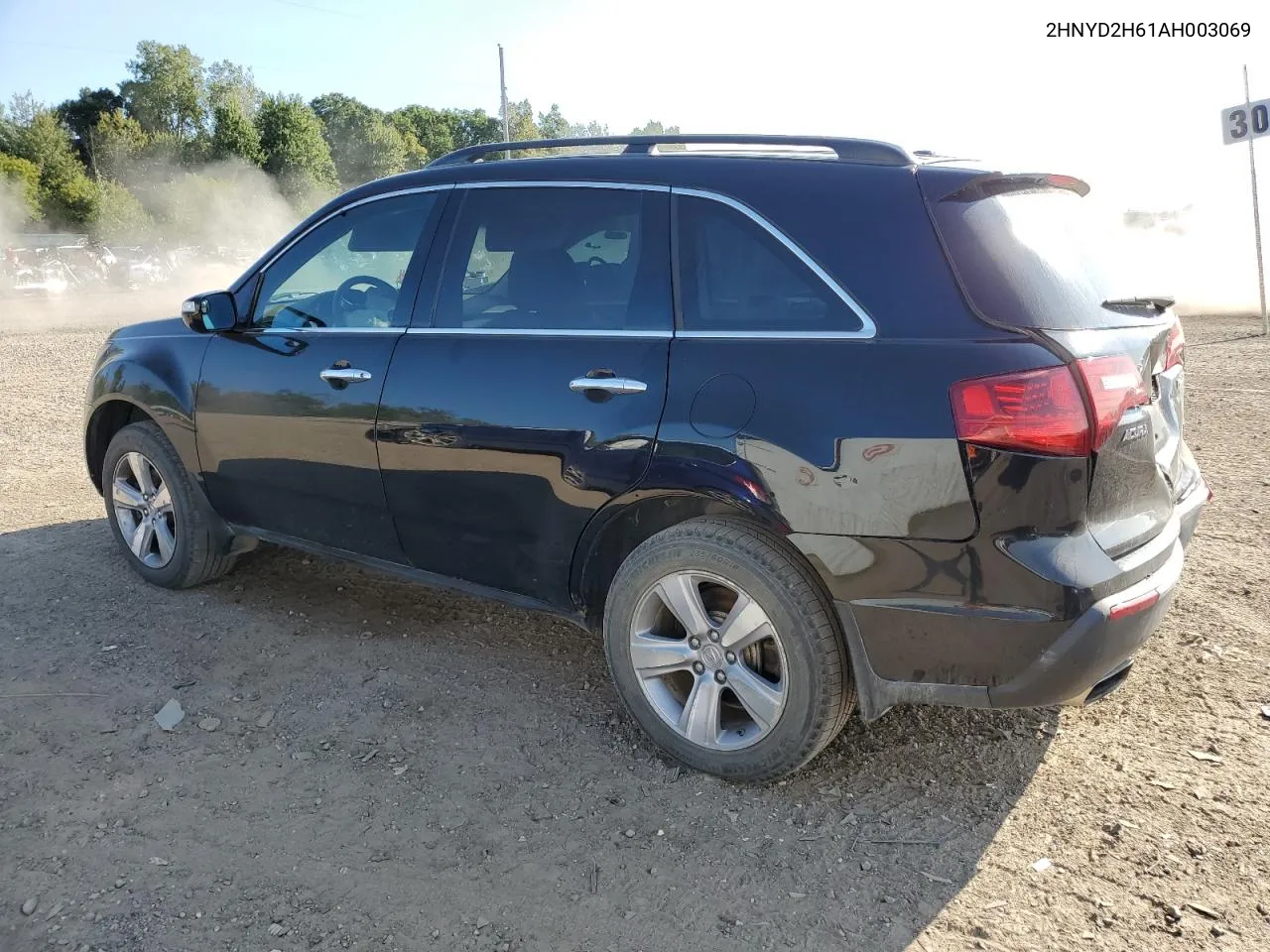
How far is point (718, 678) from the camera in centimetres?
313

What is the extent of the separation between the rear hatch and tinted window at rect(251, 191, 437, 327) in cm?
198

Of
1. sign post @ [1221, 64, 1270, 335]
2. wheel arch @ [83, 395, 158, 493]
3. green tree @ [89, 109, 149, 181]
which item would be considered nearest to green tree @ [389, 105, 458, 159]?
green tree @ [89, 109, 149, 181]

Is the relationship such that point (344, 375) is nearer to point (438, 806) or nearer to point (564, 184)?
point (564, 184)

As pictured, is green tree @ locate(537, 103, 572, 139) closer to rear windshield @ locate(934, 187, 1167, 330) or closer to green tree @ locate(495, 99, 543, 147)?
green tree @ locate(495, 99, 543, 147)

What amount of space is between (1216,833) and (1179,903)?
0.37 meters

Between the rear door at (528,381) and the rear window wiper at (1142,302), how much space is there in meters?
1.29

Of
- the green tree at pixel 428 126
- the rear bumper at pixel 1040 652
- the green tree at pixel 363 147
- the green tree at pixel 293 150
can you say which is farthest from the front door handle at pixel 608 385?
the green tree at pixel 428 126

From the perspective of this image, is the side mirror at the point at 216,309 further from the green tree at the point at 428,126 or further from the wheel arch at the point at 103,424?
the green tree at the point at 428,126

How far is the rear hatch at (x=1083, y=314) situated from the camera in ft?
8.71

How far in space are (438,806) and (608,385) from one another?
137 cm

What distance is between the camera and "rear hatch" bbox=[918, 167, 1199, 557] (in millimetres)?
2656

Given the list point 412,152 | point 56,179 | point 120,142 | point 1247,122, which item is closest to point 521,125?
point 412,152

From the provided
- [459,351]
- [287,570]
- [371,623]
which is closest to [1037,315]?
[459,351]

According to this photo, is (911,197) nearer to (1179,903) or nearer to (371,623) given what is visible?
(1179,903)
